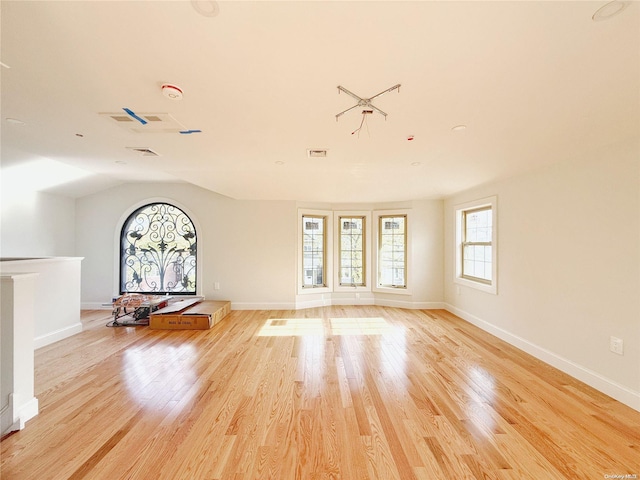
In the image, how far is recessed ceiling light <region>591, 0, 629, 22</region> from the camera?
1079 mm

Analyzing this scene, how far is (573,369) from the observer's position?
8.91 ft

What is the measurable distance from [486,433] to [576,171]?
2.65 m

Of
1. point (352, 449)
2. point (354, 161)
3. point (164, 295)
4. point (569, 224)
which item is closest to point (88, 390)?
point (352, 449)

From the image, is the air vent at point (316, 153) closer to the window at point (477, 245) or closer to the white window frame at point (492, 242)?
the white window frame at point (492, 242)

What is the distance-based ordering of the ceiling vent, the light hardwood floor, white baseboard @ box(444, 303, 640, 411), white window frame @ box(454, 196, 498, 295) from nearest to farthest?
the light hardwood floor → the ceiling vent → white baseboard @ box(444, 303, 640, 411) → white window frame @ box(454, 196, 498, 295)

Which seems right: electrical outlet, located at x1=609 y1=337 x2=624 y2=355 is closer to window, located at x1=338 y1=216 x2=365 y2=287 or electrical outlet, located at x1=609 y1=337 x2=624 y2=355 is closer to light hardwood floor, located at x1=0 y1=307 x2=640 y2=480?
light hardwood floor, located at x1=0 y1=307 x2=640 y2=480

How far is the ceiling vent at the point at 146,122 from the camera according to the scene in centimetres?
212

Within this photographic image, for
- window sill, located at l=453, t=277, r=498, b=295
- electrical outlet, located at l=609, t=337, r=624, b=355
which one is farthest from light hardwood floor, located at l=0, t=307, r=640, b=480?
window sill, located at l=453, t=277, r=498, b=295

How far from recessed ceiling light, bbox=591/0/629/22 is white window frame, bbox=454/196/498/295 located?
3073 millimetres

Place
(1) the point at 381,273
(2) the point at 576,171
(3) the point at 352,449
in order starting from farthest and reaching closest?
(1) the point at 381,273 < (2) the point at 576,171 < (3) the point at 352,449

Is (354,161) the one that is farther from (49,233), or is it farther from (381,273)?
(49,233)

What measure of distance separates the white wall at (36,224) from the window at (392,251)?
609 centimetres

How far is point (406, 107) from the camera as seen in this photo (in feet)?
6.33

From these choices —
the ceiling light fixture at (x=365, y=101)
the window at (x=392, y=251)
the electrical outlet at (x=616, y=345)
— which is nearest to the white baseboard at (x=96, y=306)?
the window at (x=392, y=251)
